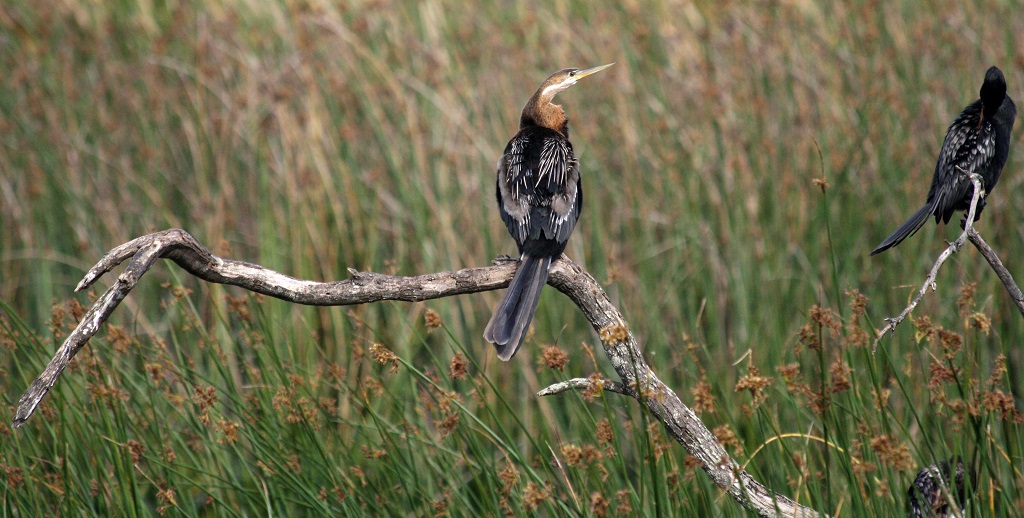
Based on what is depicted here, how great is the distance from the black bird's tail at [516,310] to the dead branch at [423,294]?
119 millimetres

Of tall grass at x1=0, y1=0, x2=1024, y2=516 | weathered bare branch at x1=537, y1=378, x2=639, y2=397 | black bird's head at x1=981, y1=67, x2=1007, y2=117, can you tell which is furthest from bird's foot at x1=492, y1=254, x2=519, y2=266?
black bird's head at x1=981, y1=67, x2=1007, y2=117

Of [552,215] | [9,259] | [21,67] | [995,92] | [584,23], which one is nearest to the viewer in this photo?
[995,92]

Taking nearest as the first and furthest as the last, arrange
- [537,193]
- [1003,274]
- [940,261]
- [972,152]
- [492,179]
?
[940,261], [1003,274], [972,152], [537,193], [492,179]

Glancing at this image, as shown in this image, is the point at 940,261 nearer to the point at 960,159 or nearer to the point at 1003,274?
the point at 1003,274

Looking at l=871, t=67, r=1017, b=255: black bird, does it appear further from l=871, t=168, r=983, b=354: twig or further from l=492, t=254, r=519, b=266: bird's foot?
l=492, t=254, r=519, b=266: bird's foot

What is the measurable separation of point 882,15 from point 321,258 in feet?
11.9

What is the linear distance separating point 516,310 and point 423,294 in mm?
444

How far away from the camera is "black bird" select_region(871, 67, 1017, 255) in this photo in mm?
2652

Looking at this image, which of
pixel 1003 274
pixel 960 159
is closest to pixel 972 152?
pixel 960 159

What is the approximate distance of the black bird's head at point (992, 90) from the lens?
260cm

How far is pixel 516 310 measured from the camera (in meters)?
2.60

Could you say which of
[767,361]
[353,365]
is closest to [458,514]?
[353,365]

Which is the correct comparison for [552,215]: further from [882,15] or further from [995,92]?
[882,15]

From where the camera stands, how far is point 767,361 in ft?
14.3
